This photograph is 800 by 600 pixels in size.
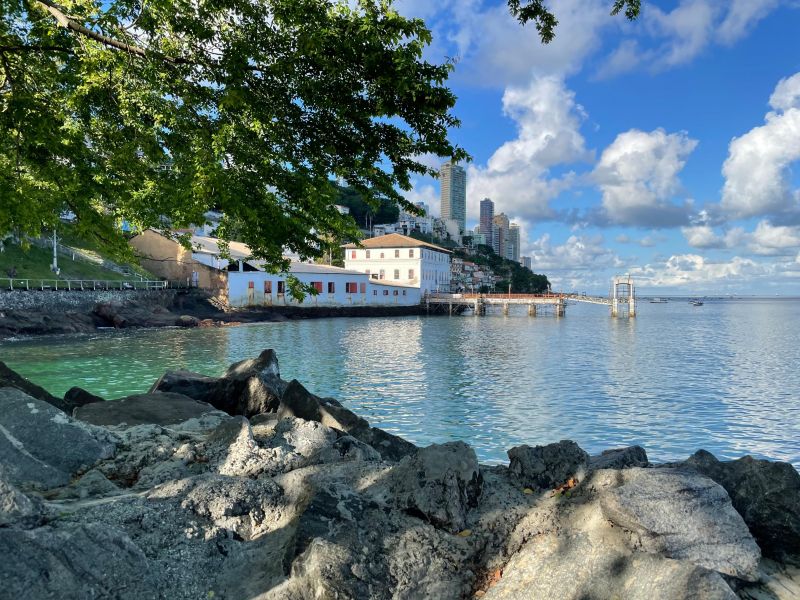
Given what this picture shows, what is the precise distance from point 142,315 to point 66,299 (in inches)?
219

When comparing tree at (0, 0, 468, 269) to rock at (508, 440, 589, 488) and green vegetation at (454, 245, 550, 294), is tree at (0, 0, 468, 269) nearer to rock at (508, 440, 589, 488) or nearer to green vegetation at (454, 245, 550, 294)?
rock at (508, 440, 589, 488)

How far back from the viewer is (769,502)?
503 cm

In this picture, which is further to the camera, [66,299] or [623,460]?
[66,299]

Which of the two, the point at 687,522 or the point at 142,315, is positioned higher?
the point at 142,315

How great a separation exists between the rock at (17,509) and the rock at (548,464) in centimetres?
433

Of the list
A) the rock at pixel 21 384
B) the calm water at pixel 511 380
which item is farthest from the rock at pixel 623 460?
the rock at pixel 21 384

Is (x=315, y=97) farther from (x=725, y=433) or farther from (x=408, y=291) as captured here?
(x=408, y=291)

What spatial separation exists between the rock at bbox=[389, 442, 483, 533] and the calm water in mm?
6938

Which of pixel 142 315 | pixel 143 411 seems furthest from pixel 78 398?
pixel 142 315

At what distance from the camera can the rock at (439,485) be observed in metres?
4.76

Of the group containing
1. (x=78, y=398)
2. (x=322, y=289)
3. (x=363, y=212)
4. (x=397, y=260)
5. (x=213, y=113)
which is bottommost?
(x=78, y=398)

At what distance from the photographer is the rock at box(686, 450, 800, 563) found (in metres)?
4.82

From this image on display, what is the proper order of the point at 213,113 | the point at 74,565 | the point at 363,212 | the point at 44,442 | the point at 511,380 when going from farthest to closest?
the point at 363,212
the point at 511,380
the point at 213,113
the point at 44,442
the point at 74,565

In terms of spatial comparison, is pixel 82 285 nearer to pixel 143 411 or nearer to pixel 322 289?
pixel 322 289
